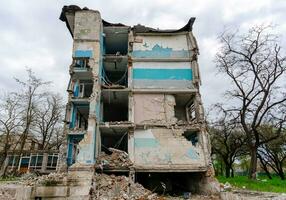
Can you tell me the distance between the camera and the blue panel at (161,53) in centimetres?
2011

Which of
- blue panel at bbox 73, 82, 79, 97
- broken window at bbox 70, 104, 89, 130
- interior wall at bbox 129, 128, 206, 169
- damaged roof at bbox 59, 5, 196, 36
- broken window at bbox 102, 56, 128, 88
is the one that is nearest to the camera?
interior wall at bbox 129, 128, 206, 169

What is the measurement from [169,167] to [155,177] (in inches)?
112

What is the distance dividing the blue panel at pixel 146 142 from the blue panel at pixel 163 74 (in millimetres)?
4867

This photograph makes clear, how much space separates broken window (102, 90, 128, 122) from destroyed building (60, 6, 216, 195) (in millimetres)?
77

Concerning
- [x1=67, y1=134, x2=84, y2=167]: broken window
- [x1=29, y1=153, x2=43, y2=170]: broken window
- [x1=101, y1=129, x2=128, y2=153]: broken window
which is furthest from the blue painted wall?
[x1=29, y1=153, x2=43, y2=170]: broken window

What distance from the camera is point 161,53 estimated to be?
797 inches

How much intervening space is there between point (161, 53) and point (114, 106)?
587 centimetres

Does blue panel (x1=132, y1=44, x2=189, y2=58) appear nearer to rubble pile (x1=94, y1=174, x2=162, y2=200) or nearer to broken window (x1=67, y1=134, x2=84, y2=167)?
broken window (x1=67, y1=134, x2=84, y2=167)

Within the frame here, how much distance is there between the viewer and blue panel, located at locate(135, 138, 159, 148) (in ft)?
56.1

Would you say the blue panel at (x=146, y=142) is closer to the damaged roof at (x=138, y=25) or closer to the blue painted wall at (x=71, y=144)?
the blue painted wall at (x=71, y=144)

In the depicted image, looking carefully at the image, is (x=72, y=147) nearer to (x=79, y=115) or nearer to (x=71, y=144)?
(x=71, y=144)

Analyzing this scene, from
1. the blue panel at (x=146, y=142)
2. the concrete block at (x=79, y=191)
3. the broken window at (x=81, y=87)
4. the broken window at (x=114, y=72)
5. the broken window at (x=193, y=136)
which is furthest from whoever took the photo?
the broken window at (x=114, y=72)

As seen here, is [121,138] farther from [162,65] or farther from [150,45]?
[150,45]

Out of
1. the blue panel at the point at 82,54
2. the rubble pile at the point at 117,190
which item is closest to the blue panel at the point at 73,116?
the blue panel at the point at 82,54
